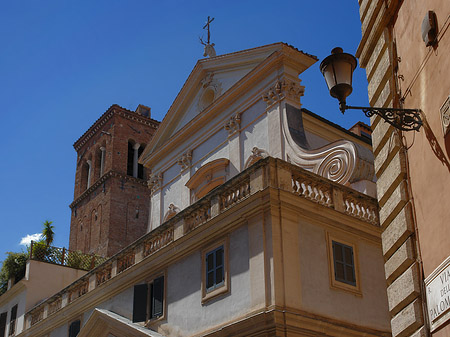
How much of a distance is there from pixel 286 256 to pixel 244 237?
1.14 meters

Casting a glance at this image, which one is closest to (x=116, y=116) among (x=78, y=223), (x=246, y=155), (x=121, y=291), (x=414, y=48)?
(x=78, y=223)

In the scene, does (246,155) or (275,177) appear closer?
(275,177)

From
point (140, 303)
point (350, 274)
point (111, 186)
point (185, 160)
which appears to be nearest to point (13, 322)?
point (185, 160)

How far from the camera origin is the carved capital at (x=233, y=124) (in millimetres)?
22078

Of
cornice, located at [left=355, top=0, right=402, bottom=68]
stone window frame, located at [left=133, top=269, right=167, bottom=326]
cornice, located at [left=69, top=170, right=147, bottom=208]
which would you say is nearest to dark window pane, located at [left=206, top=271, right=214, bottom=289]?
stone window frame, located at [left=133, top=269, right=167, bottom=326]

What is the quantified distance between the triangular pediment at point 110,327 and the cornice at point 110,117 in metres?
27.8

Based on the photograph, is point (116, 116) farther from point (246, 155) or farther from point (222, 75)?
point (246, 155)

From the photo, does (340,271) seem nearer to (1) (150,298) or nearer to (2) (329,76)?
(1) (150,298)

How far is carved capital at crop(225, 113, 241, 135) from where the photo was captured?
2208cm

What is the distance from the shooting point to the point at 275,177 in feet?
46.0

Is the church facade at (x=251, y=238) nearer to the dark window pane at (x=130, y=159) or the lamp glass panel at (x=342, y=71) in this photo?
the lamp glass panel at (x=342, y=71)

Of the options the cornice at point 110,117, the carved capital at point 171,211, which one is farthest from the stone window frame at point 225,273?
the cornice at point 110,117

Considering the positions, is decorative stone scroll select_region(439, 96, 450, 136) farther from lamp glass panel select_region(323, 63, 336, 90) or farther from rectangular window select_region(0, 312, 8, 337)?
rectangular window select_region(0, 312, 8, 337)

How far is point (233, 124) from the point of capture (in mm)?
22219
